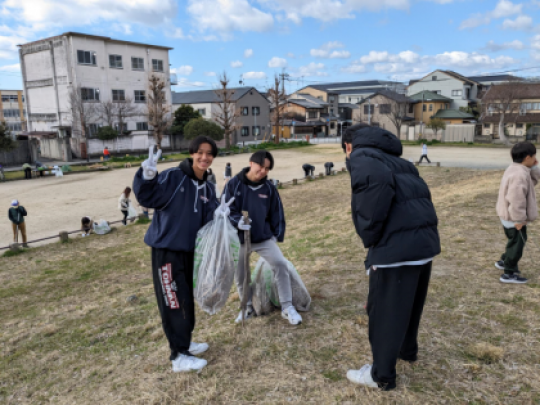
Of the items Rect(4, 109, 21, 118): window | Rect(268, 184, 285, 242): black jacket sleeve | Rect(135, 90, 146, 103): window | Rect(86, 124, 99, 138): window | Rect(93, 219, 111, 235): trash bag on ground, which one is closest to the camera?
Rect(268, 184, 285, 242): black jacket sleeve

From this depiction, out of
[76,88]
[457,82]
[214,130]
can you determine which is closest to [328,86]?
[457,82]

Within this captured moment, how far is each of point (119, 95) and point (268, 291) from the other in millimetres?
36763

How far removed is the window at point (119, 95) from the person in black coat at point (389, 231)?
123 ft

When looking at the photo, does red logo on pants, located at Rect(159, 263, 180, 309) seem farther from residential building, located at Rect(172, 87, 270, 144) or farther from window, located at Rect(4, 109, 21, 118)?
window, located at Rect(4, 109, 21, 118)

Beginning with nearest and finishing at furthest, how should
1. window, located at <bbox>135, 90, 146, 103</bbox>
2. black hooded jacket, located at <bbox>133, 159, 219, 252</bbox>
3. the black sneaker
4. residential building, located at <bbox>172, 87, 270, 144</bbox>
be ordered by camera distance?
black hooded jacket, located at <bbox>133, 159, 219, 252</bbox>
the black sneaker
window, located at <bbox>135, 90, 146, 103</bbox>
residential building, located at <bbox>172, 87, 270, 144</bbox>

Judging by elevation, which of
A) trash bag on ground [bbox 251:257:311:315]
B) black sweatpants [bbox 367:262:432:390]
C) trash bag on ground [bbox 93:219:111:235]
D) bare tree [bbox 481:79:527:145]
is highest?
bare tree [bbox 481:79:527:145]

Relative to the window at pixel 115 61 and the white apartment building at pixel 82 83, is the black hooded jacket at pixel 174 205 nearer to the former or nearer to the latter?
the white apartment building at pixel 82 83

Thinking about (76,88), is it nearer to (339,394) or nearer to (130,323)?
(130,323)

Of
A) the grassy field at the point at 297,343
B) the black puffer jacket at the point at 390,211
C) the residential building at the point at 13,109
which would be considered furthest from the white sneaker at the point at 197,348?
the residential building at the point at 13,109

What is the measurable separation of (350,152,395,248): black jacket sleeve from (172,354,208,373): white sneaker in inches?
66.0

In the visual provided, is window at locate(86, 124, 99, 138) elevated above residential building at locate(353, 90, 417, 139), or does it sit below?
below

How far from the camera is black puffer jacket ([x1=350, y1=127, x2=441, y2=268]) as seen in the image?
211 centimetres

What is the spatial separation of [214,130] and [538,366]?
1331 inches

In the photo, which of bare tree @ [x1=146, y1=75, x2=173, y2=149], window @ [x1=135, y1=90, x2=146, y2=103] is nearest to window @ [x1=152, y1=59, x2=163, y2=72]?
bare tree @ [x1=146, y1=75, x2=173, y2=149]
